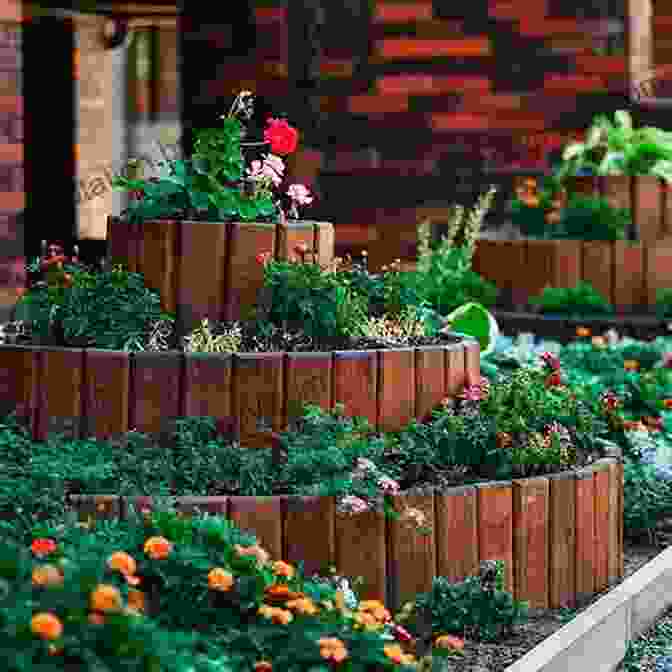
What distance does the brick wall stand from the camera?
8.52 meters

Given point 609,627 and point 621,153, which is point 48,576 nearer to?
point 609,627

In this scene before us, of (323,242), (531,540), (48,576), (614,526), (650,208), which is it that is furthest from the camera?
(650,208)

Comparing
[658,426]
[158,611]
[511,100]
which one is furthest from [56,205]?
[158,611]

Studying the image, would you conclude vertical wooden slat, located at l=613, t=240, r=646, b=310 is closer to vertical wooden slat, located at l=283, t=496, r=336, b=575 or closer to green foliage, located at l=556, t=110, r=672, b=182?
green foliage, located at l=556, t=110, r=672, b=182

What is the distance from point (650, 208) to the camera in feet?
36.2

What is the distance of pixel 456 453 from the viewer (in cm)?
572

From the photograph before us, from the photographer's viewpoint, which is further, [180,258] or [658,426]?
[658,426]

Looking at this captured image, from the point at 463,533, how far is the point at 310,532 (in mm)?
485

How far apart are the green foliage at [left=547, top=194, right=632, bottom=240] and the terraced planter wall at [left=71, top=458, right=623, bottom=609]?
4791 millimetres

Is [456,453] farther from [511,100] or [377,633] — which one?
[511,100]

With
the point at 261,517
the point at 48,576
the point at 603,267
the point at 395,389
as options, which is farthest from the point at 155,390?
the point at 603,267

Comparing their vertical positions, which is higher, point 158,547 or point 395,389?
point 395,389

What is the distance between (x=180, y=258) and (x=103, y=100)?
10.3 m

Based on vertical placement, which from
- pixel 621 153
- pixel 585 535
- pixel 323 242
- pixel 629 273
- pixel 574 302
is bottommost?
pixel 585 535
